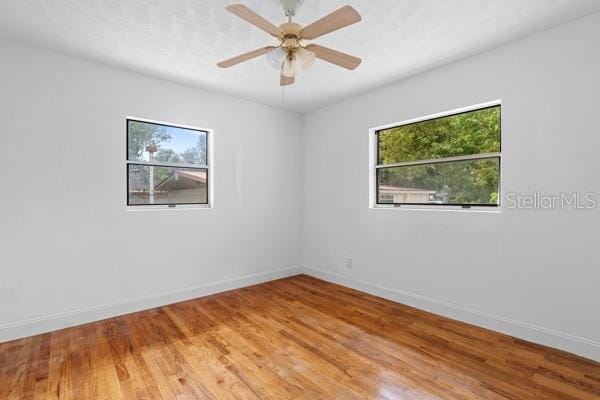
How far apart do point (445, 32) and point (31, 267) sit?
4.16m

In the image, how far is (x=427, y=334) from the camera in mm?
2732

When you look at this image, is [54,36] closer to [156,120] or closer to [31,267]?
[156,120]

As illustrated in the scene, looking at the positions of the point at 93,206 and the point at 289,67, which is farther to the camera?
the point at 93,206

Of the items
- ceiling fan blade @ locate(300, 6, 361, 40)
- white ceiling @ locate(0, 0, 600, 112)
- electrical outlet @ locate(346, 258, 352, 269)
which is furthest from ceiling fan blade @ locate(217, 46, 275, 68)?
electrical outlet @ locate(346, 258, 352, 269)

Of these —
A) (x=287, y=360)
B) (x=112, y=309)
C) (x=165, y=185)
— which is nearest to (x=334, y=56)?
(x=287, y=360)

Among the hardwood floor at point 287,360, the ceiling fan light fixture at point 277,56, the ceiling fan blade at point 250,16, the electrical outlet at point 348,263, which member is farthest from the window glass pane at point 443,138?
the ceiling fan blade at point 250,16

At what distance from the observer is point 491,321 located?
110 inches

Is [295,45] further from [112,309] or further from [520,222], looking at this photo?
[112,309]

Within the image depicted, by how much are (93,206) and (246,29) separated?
2272 mm

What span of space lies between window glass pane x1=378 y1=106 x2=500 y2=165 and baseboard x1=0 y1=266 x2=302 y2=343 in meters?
2.56

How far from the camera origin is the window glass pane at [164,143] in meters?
3.34

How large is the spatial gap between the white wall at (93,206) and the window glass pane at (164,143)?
0.13 m

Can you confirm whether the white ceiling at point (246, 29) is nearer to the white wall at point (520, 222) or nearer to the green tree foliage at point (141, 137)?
the white wall at point (520, 222)

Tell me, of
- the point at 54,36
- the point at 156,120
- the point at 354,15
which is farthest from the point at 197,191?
the point at 354,15
